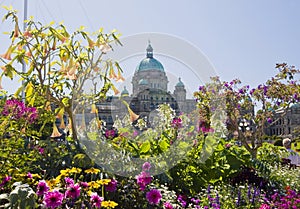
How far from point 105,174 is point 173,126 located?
83.0 inches

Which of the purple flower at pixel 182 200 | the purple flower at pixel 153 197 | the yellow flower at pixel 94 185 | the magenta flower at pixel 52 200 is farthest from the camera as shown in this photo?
the purple flower at pixel 182 200

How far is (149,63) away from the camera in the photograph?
5.07m

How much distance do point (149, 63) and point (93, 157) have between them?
1.73 meters

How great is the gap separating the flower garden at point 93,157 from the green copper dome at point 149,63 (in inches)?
26.5

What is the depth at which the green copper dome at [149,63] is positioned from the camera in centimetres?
462

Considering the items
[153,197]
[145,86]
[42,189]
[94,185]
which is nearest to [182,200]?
[153,197]

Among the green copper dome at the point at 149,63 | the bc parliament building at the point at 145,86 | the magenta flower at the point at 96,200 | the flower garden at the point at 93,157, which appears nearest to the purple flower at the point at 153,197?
the flower garden at the point at 93,157

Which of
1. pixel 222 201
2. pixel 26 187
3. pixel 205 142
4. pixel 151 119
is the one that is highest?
pixel 151 119

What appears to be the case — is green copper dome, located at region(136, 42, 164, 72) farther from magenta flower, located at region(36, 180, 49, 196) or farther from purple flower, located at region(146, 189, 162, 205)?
magenta flower, located at region(36, 180, 49, 196)

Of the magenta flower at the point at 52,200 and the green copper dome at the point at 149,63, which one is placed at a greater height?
the green copper dome at the point at 149,63

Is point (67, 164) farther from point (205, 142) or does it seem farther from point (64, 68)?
point (205, 142)

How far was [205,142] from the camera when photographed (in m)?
5.39

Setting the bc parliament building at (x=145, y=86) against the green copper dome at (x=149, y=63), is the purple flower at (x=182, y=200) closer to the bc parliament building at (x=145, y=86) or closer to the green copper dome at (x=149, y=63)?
the bc parliament building at (x=145, y=86)

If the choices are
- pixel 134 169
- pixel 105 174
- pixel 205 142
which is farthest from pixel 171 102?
pixel 105 174
